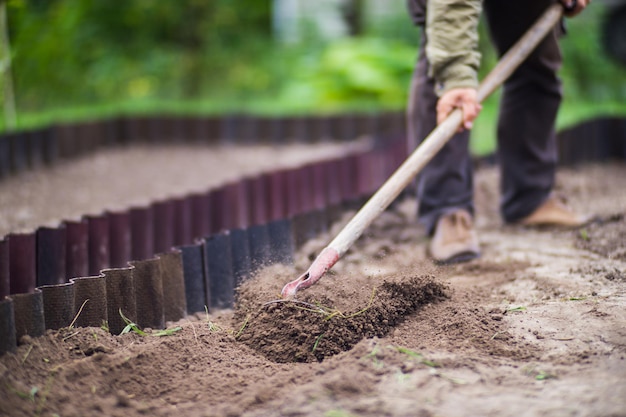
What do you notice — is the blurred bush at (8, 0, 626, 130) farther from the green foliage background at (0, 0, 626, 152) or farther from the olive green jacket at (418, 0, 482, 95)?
the olive green jacket at (418, 0, 482, 95)

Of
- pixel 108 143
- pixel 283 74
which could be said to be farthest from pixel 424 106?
pixel 283 74

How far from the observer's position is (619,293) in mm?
2832

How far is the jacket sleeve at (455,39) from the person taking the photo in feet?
10.6

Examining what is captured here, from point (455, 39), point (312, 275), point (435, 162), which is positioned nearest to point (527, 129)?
point (435, 162)

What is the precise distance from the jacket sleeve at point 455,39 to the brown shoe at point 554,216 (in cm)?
110

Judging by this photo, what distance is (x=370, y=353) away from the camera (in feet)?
7.45

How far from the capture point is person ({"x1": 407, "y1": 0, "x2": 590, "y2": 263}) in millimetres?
3254

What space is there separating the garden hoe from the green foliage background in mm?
3009

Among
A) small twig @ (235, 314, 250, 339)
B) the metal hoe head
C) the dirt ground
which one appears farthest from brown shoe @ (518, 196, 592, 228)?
small twig @ (235, 314, 250, 339)

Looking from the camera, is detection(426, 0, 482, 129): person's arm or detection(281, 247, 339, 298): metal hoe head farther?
detection(426, 0, 482, 129): person's arm

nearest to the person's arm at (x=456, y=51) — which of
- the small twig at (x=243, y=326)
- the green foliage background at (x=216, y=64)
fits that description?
the small twig at (x=243, y=326)

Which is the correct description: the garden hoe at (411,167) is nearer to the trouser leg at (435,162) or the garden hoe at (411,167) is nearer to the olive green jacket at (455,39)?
the olive green jacket at (455,39)

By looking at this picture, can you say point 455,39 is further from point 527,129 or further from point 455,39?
point 527,129

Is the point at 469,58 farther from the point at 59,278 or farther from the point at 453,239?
the point at 59,278
